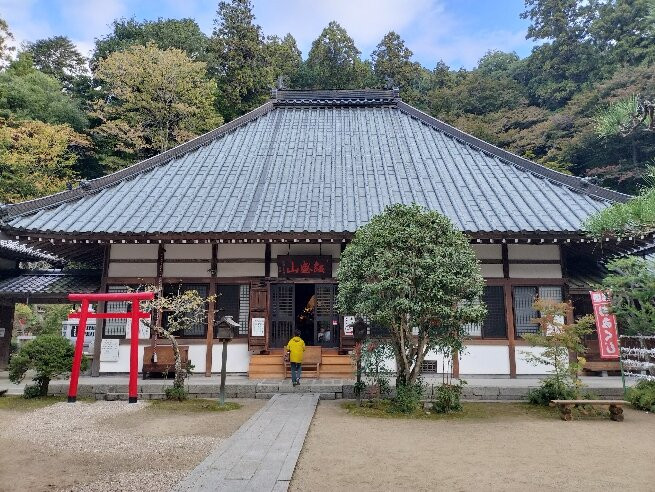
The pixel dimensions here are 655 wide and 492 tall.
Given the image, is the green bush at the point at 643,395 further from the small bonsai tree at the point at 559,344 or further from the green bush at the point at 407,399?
the green bush at the point at 407,399

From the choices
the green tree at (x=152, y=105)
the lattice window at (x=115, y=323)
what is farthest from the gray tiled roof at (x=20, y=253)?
the green tree at (x=152, y=105)

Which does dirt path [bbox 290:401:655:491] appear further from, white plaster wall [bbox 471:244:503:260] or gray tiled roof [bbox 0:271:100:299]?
gray tiled roof [bbox 0:271:100:299]

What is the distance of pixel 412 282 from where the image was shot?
8352 mm

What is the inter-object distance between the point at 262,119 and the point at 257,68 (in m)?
16.3

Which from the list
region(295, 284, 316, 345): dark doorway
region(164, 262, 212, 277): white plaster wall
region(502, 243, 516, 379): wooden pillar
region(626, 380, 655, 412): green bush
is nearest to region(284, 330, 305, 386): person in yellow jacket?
region(164, 262, 212, 277): white plaster wall

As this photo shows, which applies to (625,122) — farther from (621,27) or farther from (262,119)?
(621,27)

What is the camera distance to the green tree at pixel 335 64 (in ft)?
116

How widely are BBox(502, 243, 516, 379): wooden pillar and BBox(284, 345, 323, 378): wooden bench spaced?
5180 mm

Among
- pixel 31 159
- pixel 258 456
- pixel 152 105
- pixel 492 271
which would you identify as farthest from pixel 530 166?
pixel 31 159

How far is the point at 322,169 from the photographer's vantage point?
587 inches

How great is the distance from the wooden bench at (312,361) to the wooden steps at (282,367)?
85 mm

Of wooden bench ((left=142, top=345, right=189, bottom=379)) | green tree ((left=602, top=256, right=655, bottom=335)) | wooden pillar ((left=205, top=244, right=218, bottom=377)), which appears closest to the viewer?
green tree ((left=602, top=256, right=655, bottom=335))

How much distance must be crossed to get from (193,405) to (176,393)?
0.73 metres

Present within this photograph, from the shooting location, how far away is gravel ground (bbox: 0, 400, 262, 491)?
4.80 metres
